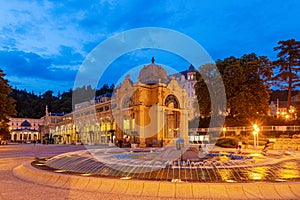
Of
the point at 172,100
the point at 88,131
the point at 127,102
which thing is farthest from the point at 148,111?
the point at 88,131

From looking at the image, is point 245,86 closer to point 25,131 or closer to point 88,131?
point 88,131

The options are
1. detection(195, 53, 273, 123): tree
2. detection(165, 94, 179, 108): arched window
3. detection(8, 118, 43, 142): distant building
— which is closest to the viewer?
detection(195, 53, 273, 123): tree

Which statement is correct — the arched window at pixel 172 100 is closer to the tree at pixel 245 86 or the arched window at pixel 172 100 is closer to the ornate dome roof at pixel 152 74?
the ornate dome roof at pixel 152 74

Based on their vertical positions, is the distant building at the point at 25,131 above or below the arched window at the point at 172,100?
below

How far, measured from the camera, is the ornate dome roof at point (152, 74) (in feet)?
186

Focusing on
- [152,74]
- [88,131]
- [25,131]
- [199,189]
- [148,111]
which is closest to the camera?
[199,189]

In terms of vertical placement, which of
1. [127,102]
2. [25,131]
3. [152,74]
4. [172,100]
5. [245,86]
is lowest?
[25,131]

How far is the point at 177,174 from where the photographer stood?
12.0 metres

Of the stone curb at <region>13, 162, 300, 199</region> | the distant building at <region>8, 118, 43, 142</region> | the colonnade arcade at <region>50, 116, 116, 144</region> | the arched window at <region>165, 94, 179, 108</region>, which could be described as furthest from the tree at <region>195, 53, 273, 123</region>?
the distant building at <region>8, 118, 43, 142</region>

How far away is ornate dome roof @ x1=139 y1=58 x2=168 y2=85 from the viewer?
56.8 m

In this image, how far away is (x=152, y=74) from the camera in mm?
57312

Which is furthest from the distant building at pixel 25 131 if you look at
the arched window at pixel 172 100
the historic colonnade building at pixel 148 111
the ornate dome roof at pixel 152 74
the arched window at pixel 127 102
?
the arched window at pixel 172 100

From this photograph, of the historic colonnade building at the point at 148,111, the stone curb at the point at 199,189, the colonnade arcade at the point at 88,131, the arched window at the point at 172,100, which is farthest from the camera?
the colonnade arcade at the point at 88,131

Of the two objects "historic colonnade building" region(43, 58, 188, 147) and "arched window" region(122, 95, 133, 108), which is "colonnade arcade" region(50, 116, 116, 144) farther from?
"arched window" region(122, 95, 133, 108)
